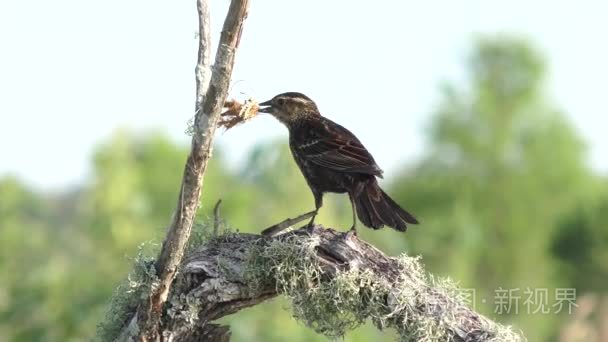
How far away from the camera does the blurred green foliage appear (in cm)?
1409

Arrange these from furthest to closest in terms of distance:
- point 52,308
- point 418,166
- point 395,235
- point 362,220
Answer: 1. point 418,166
2. point 395,235
3. point 52,308
4. point 362,220

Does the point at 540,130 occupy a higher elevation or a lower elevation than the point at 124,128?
higher

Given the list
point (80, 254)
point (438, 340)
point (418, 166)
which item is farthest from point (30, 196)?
point (438, 340)

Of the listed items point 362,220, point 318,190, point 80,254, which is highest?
point 80,254

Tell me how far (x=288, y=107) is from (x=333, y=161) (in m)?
0.85

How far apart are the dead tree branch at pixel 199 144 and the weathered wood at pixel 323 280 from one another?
83 millimetres

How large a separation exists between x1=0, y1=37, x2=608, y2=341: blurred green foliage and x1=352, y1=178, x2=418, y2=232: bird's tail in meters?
0.79

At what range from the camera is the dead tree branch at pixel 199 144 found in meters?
4.37

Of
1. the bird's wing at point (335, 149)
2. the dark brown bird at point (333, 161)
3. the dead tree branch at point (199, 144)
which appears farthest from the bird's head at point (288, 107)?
the dead tree branch at point (199, 144)

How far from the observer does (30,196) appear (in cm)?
Result: 2169

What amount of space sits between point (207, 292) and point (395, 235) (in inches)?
447

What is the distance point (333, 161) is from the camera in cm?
582

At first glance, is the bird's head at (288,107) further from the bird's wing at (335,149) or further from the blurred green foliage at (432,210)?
the blurred green foliage at (432,210)

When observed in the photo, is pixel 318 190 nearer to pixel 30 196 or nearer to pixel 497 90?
pixel 30 196
